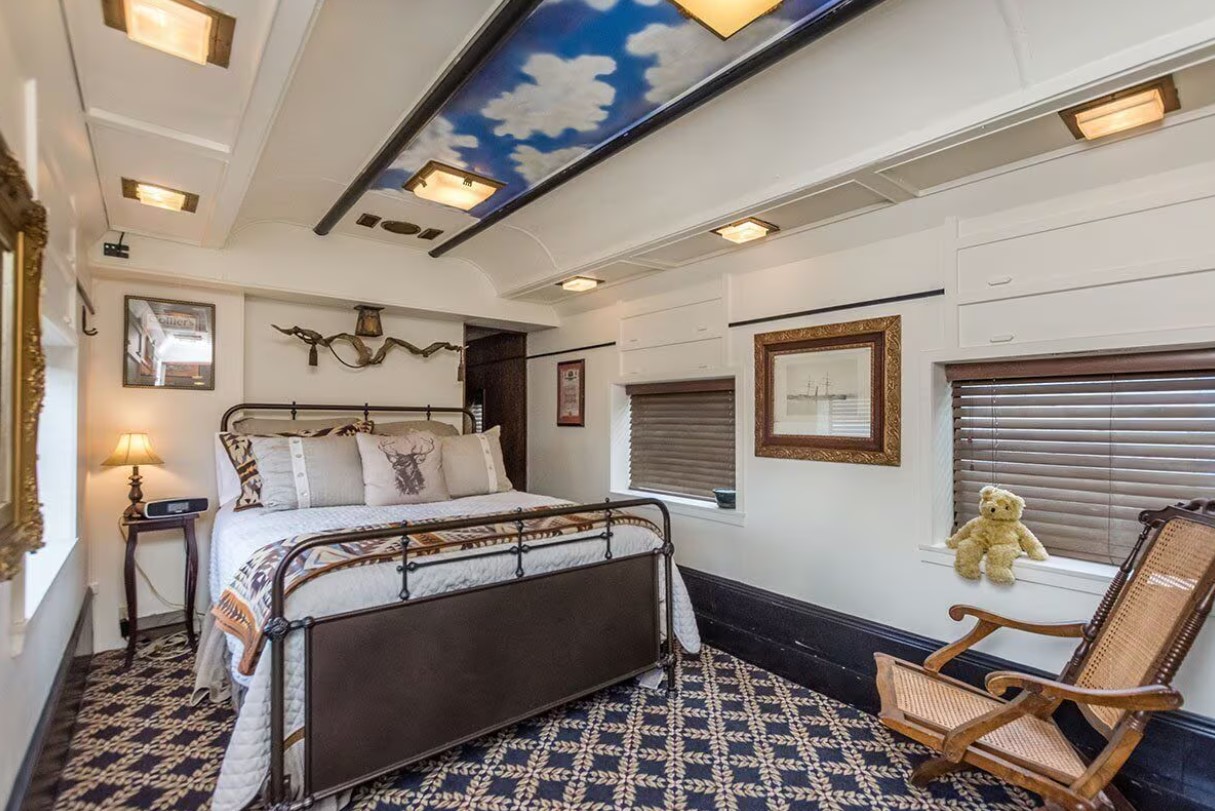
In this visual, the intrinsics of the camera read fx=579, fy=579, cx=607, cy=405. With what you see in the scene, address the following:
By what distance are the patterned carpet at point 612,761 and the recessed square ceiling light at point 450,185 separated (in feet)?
8.44

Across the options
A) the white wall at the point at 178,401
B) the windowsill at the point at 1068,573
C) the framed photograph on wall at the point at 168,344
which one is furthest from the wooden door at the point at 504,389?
the windowsill at the point at 1068,573

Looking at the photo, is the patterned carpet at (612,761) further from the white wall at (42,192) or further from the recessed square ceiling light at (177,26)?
the recessed square ceiling light at (177,26)

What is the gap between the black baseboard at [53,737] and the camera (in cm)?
162

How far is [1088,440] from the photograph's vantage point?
230cm

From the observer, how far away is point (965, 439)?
2641mm

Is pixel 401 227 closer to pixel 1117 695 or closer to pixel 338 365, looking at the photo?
pixel 338 365

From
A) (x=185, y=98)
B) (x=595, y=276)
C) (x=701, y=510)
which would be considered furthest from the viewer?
(x=595, y=276)

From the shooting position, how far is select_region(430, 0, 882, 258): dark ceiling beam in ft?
5.64

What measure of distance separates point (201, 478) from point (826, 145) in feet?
12.7

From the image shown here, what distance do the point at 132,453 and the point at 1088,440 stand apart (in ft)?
14.8

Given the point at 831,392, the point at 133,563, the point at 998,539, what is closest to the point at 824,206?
the point at 831,392

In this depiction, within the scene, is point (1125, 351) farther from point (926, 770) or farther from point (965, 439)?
point (926, 770)

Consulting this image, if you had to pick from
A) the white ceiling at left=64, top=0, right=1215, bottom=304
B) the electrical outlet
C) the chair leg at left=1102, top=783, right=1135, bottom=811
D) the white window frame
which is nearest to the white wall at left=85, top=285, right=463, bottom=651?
the electrical outlet

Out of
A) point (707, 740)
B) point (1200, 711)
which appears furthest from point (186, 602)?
point (1200, 711)
